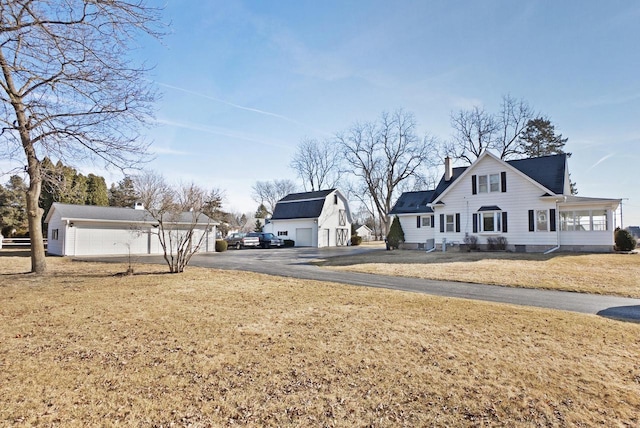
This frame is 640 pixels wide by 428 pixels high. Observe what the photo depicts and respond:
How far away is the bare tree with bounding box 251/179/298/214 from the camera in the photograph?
66062 millimetres

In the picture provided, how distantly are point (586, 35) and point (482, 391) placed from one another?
53.5 ft

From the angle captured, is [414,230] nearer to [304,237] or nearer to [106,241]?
[304,237]

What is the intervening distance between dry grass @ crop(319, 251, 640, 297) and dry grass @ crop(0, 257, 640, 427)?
493 centimetres

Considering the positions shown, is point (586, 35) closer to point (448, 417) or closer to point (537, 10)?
point (537, 10)

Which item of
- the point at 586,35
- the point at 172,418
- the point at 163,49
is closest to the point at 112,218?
the point at 163,49

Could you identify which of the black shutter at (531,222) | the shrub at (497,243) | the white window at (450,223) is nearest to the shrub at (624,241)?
the black shutter at (531,222)

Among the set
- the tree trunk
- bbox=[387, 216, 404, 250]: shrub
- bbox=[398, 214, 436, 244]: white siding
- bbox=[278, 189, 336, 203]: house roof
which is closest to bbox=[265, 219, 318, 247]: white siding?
bbox=[278, 189, 336, 203]: house roof

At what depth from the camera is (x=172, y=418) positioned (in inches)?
123

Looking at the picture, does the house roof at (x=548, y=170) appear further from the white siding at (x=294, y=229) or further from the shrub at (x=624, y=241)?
the white siding at (x=294, y=229)

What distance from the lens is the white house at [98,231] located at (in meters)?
25.1

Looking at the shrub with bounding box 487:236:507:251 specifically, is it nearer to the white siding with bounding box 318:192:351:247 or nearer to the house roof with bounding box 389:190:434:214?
the house roof with bounding box 389:190:434:214

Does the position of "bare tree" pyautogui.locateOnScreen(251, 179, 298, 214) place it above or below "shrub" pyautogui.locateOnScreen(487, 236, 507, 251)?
above

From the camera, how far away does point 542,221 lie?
21469 millimetres

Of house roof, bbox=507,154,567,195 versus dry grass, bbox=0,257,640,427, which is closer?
dry grass, bbox=0,257,640,427
